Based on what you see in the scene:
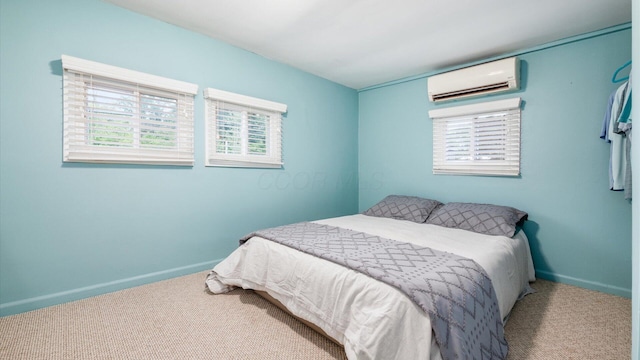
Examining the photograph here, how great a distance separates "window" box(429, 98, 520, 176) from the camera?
9.36ft

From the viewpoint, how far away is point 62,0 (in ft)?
6.50

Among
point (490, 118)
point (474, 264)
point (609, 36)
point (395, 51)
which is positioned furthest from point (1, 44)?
point (609, 36)

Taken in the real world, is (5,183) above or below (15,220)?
above

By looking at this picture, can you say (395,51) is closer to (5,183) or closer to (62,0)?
(62,0)

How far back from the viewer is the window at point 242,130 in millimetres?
2756

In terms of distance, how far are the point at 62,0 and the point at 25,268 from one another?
1.91 metres

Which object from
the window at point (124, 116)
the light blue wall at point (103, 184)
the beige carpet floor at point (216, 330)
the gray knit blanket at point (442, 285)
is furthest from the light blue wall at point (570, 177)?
the window at point (124, 116)

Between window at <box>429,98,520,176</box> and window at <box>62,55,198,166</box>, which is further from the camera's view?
window at <box>429,98,520,176</box>

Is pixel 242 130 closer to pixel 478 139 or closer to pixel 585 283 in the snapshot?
pixel 478 139

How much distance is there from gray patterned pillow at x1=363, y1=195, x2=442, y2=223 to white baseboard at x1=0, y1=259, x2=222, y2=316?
2050 millimetres

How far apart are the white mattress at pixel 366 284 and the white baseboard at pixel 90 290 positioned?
49 centimetres

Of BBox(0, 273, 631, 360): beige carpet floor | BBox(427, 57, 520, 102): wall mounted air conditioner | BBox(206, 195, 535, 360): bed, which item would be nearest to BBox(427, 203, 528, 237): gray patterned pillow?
BBox(206, 195, 535, 360): bed

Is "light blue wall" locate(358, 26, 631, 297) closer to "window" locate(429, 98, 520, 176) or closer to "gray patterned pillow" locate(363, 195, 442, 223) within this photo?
"window" locate(429, 98, 520, 176)

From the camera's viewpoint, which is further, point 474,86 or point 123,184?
point 474,86
